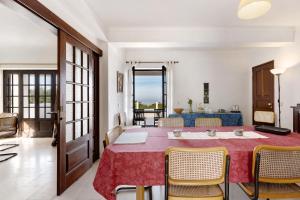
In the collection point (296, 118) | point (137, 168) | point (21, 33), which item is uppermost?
point (21, 33)

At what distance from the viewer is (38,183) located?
9.87 ft

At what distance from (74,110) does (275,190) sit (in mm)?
2702

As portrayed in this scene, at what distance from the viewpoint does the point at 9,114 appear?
603 cm

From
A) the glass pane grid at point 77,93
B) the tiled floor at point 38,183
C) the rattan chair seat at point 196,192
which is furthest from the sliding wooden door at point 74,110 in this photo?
the rattan chair seat at point 196,192

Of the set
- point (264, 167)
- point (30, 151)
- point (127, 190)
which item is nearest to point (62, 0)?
point (127, 190)

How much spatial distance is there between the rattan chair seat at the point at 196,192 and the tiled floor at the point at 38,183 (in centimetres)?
95

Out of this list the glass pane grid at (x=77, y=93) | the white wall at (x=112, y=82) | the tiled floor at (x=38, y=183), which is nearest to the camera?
the tiled floor at (x=38, y=183)

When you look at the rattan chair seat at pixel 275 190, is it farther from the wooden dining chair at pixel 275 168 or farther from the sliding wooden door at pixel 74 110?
the sliding wooden door at pixel 74 110

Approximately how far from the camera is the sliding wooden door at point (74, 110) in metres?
2.69

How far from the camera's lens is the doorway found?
514cm

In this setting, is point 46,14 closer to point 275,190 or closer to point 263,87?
point 275,190

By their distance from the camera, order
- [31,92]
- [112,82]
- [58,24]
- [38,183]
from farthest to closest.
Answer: [31,92]
[112,82]
[38,183]
[58,24]

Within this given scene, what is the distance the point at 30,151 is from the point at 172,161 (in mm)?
4441

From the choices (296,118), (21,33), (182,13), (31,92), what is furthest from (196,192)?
(31,92)
